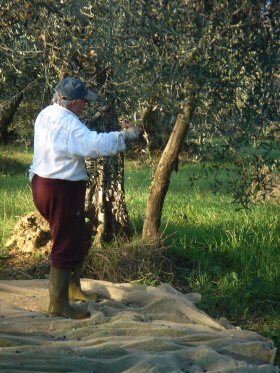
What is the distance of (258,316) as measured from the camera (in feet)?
27.5

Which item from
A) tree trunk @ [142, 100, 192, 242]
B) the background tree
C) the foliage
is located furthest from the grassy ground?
the foliage

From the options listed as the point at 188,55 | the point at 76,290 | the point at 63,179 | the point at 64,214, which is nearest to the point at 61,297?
the point at 76,290

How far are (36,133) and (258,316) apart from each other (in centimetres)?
318

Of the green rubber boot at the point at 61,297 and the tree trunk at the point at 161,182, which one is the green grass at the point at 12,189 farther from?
the green rubber boot at the point at 61,297

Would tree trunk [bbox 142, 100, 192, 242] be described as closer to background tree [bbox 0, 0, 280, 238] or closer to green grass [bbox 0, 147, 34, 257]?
background tree [bbox 0, 0, 280, 238]

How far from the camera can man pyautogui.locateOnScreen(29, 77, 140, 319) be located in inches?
254

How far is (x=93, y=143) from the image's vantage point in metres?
6.23

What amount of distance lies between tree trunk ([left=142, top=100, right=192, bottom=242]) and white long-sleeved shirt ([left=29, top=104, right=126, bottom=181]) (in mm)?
2667

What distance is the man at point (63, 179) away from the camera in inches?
254

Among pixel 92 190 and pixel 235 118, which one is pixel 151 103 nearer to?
pixel 235 118

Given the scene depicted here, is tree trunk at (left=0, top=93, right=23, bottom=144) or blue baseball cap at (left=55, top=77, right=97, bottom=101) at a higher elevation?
blue baseball cap at (left=55, top=77, right=97, bottom=101)

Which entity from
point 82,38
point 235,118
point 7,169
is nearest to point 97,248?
point 82,38

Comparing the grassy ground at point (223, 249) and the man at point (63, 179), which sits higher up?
the man at point (63, 179)

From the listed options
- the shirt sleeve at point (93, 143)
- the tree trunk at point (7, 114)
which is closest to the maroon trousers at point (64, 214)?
the shirt sleeve at point (93, 143)
